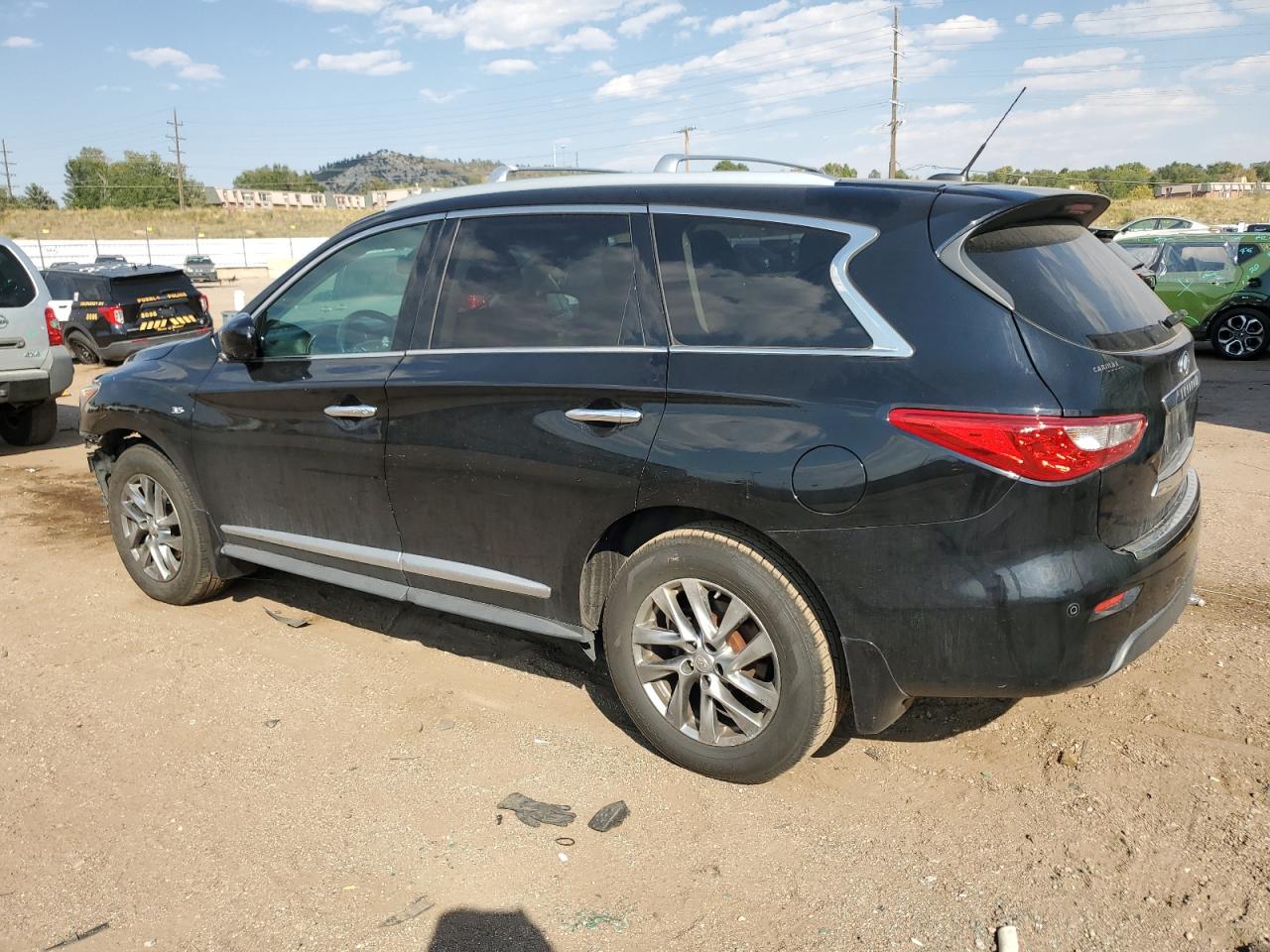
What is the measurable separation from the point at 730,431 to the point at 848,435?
38cm

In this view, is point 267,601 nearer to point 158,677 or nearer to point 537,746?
point 158,677

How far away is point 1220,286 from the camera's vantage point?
13961mm

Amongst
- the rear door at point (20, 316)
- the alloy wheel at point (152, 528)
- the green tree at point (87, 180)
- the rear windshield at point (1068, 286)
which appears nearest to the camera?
the rear windshield at point (1068, 286)

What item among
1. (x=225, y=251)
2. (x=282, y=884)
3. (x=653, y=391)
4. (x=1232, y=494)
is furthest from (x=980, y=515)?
(x=225, y=251)

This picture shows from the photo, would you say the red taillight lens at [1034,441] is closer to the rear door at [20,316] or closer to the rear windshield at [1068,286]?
the rear windshield at [1068,286]

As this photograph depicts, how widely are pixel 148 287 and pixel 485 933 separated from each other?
50.9ft

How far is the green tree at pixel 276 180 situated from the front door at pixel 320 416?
14356 cm

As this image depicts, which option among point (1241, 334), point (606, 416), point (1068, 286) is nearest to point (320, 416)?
point (606, 416)

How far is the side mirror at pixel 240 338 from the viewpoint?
433 centimetres

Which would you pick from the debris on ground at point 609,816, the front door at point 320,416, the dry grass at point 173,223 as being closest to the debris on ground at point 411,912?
the debris on ground at point 609,816

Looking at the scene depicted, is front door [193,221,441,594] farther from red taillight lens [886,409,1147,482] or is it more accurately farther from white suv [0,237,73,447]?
white suv [0,237,73,447]

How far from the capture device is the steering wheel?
4035mm

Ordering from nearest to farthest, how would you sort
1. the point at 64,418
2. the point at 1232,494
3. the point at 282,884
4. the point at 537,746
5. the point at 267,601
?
the point at 282,884 < the point at 537,746 < the point at 267,601 < the point at 1232,494 < the point at 64,418

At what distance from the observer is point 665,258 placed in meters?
3.36
